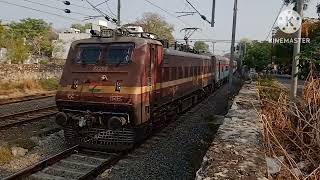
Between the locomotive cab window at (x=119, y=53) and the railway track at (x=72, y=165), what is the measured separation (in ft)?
7.60

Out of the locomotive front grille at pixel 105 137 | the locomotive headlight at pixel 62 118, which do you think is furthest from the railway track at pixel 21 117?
the locomotive front grille at pixel 105 137

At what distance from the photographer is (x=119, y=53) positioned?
1004cm

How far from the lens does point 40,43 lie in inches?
3007

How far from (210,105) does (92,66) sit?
1109cm

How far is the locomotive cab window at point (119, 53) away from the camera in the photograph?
991 centimetres

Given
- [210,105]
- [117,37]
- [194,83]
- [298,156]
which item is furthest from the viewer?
[210,105]

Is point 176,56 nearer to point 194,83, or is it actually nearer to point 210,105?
point 194,83

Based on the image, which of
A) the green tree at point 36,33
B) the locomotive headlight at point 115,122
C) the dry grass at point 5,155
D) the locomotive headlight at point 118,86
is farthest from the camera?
the green tree at point 36,33

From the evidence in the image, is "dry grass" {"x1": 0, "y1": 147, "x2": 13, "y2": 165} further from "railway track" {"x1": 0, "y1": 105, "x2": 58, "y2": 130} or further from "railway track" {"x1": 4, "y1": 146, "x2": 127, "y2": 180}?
"railway track" {"x1": 0, "y1": 105, "x2": 58, "y2": 130}

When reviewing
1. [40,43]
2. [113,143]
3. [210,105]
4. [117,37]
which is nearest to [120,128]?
[113,143]

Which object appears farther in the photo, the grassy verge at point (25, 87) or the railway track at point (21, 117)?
the grassy verge at point (25, 87)

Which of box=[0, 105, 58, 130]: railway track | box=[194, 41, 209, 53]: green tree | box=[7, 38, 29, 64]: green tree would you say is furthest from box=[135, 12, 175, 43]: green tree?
box=[0, 105, 58, 130]: railway track

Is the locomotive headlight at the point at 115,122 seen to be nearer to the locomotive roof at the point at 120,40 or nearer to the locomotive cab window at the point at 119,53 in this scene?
the locomotive cab window at the point at 119,53

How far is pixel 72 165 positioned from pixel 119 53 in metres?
3.13
